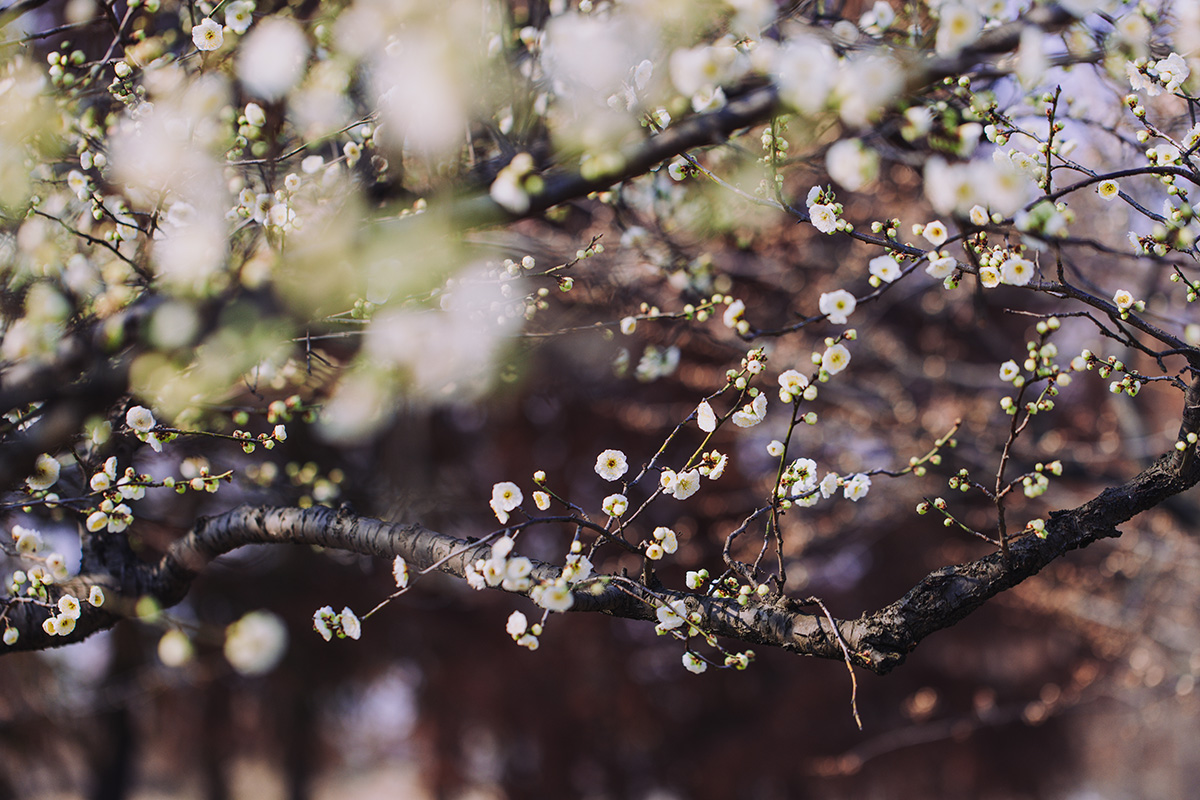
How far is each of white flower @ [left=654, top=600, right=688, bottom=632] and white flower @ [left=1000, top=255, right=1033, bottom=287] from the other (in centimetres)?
114

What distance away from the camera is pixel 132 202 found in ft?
8.42

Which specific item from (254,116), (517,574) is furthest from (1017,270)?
(254,116)

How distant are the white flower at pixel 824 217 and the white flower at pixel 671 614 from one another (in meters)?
1.07

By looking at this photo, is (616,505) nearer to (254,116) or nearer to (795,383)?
(795,383)

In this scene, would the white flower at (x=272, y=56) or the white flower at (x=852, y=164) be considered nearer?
the white flower at (x=852, y=164)

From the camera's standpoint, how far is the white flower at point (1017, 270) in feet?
5.10

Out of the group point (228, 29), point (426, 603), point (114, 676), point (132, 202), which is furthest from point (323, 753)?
point (228, 29)

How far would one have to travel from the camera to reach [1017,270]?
1568 millimetres

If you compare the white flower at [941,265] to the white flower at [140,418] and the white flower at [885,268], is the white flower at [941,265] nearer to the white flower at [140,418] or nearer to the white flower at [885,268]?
the white flower at [885,268]

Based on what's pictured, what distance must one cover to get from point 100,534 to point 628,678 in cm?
639

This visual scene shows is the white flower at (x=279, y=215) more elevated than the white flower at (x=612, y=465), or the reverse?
the white flower at (x=279, y=215)

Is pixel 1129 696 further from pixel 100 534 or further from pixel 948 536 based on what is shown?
pixel 100 534

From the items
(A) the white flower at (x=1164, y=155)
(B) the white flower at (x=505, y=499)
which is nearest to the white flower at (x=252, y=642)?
(B) the white flower at (x=505, y=499)

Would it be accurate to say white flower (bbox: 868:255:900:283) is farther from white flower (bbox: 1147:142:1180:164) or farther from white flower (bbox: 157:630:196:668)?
white flower (bbox: 157:630:196:668)
